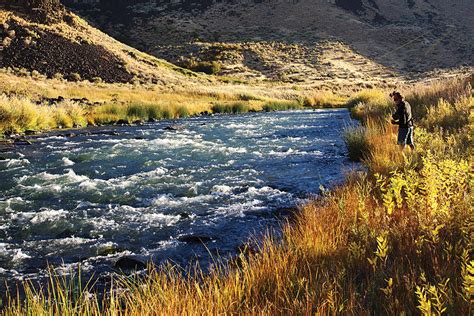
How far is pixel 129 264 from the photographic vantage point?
576 cm

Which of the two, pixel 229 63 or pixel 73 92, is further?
pixel 229 63

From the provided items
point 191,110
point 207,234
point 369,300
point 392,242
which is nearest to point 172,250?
point 207,234

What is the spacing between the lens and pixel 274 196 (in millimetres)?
9188

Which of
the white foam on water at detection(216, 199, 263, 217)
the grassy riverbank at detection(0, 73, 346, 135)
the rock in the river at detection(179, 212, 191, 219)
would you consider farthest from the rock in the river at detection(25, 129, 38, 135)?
the white foam on water at detection(216, 199, 263, 217)

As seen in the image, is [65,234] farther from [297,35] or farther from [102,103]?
[297,35]

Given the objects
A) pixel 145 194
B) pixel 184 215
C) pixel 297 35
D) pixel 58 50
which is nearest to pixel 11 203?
pixel 145 194

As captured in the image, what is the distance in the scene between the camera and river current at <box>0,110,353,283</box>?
6359 mm

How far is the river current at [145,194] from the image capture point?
636cm

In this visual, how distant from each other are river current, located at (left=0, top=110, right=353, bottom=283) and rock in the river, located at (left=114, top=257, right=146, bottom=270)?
0.13m

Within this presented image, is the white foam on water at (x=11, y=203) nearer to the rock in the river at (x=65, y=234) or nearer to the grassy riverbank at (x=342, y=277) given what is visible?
the rock in the river at (x=65, y=234)

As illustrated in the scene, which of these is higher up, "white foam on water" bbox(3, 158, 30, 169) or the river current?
"white foam on water" bbox(3, 158, 30, 169)

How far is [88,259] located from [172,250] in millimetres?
1195

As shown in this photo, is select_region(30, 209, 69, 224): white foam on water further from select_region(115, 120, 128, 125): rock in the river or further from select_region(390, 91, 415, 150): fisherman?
select_region(115, 120, 128, 125): rock in the river

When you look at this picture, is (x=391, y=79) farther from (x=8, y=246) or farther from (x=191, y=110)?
(x=8, y=246)
